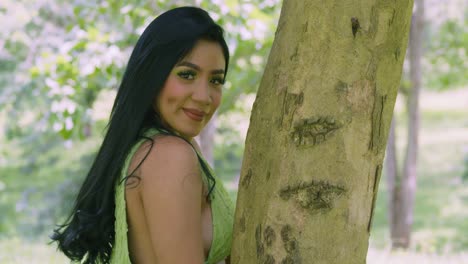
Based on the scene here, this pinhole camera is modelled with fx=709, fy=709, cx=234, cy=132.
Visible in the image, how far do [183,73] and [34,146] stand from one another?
37.0 feet

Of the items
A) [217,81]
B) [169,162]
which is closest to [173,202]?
[169,162]

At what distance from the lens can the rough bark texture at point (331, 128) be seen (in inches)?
59.0

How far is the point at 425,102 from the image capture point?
25062mm

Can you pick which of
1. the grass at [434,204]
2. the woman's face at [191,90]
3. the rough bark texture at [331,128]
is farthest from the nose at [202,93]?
the grass at [434,204]

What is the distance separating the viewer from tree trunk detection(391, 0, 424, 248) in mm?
8055

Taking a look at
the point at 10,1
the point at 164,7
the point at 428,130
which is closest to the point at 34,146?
the point at 10,1

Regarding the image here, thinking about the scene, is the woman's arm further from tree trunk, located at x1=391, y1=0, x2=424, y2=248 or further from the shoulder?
tree trunk, located at x1=391, y1=0, x2=424, y2=248

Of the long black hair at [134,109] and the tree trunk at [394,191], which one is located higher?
the long black hair at [134,109]

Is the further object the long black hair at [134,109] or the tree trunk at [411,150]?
the tree trunk at [411,150]

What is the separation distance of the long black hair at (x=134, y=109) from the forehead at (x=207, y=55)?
0.01 meters

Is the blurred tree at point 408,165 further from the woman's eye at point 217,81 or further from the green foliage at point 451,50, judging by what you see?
the woman's eye at point 217,81

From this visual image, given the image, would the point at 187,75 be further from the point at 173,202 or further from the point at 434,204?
the point at 434,204

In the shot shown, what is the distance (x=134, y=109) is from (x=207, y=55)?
0.81ft

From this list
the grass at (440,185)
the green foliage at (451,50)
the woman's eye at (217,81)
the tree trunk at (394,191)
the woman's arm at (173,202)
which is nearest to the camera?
the woman's arm at (173,202)
